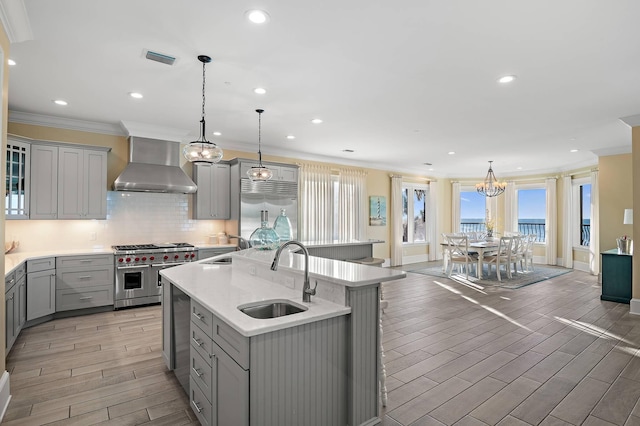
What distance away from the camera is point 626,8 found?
90.7 inches

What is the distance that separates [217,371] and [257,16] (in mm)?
2344

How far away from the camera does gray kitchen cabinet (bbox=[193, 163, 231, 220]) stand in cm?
595

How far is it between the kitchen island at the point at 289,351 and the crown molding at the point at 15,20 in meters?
2.18

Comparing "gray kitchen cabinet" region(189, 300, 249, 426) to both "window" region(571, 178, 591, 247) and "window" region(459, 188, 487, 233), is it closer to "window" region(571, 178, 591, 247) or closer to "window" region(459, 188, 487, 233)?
"window" region(571, 178, 591, 247)

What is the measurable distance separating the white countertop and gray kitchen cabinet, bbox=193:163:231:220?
269 cm

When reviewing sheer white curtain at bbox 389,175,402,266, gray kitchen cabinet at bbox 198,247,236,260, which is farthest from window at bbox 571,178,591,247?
gray kitchen cabinet at bbox 198,247,236,260

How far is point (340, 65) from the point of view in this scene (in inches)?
125

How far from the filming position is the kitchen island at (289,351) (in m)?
1.73

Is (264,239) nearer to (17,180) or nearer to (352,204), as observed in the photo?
(17,180)

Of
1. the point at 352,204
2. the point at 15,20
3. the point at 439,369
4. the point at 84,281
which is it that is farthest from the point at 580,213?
the point at 15,20

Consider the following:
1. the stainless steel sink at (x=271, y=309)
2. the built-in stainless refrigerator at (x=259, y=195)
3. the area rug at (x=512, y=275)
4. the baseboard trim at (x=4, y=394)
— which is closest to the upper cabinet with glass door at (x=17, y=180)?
the baseboard trim at (x=4, y=394)

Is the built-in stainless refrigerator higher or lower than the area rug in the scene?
higher

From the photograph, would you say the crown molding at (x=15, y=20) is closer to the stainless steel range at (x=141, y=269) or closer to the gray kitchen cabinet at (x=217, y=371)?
the gray kitchen cabinet at (x=217, y=371)

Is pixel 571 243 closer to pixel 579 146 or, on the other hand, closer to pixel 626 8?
pixel 579 146
